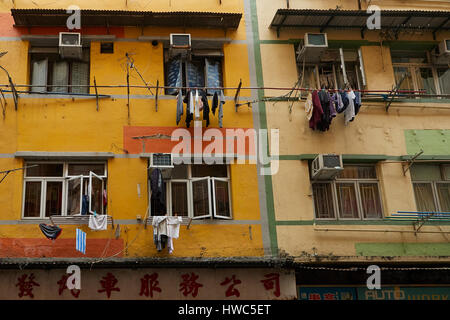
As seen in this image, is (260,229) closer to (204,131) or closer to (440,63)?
(204,131)

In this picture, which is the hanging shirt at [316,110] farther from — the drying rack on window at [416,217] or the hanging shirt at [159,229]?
the hanging shirt at [159,229]

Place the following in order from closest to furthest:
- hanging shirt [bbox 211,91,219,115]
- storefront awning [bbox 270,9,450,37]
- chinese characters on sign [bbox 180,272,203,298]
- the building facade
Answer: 1. chinese characters on sign [bbox 180,272,203,298]
2. the building facade
3. hanging shirt [bbox 211,91,219,115]
4. storefront awning [bbox 270,9,450,37]

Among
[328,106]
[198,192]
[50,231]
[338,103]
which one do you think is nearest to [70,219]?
[50,231]

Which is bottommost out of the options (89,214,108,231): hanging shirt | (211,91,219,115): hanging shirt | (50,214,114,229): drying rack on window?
(89,214,108,231): hanging shirt

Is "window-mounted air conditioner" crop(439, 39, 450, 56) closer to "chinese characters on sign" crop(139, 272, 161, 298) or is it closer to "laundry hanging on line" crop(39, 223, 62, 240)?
"chinese characters on sign" crop(139, 272, 161, 298)

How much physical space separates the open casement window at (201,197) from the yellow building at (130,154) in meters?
0.02

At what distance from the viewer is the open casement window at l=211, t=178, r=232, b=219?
12.4 meters

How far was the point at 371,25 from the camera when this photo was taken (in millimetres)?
13906

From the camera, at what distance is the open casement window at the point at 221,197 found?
1240 cm

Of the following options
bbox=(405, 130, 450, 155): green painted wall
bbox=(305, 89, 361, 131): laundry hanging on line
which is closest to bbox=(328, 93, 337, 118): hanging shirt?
bbox=(305, 89, 361, 131): laundry hanging on line

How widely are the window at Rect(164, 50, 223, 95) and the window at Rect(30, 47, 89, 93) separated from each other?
1.86 metres

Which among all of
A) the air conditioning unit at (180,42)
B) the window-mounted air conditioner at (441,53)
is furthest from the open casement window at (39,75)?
the window-mounted air conditioner at (441,53)

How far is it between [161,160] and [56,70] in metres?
3.52
